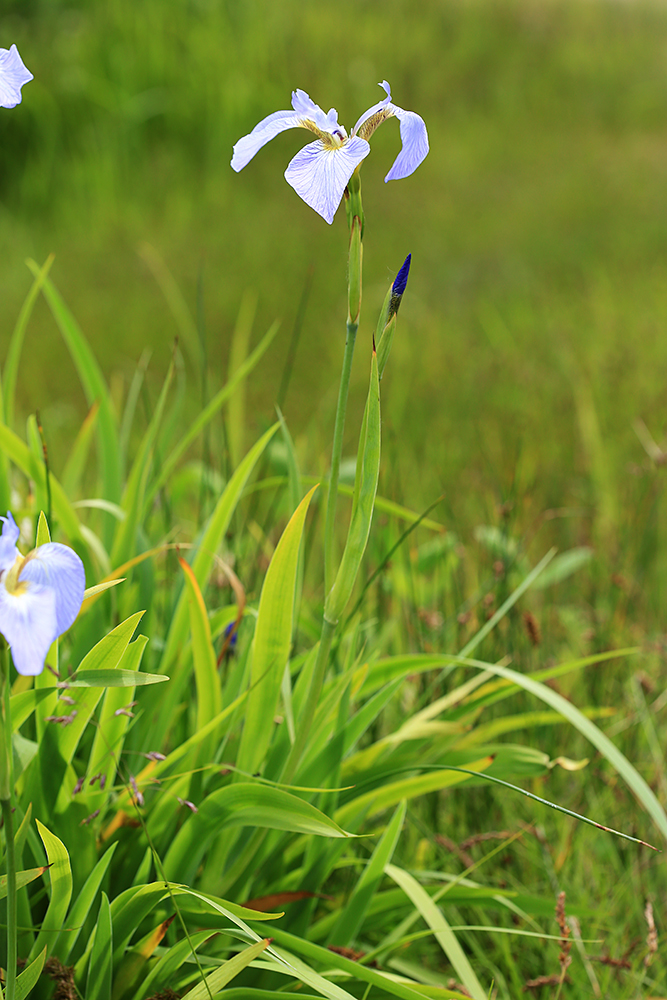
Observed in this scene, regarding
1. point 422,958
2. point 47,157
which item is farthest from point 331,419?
point 47,157

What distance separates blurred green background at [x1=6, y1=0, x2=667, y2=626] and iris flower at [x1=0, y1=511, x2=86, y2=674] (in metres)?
1.17

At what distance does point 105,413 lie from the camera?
1450 millimetres

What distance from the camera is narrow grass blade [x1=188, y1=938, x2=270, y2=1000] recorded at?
768mm

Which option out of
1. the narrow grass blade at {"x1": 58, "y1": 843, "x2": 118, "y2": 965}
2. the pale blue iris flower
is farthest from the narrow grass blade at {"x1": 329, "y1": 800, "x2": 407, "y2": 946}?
the pale blue iris flower

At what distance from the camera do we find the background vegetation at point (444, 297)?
1.56 meters

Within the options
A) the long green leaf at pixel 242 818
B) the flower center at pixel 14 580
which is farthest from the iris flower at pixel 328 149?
the long green leaf at pixel 242 818

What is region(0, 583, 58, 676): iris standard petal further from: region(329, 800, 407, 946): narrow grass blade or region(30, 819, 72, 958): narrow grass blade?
region(329, 800, 407, 946): narrow grass blade

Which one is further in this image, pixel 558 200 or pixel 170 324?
pixel 558 200

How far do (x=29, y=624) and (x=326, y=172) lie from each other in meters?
0.43

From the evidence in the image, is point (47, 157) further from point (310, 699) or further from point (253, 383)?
point (310, 699)

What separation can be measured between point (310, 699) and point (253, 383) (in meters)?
2.52

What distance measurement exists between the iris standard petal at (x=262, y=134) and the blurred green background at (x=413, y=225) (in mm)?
1055

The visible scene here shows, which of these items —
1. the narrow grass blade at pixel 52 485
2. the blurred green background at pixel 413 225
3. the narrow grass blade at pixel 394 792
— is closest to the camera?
the narrow grass blade at pixel 394 792

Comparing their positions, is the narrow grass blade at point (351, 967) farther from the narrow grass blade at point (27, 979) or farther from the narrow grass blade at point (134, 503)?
the narrow grass blade at point (134, 503)
